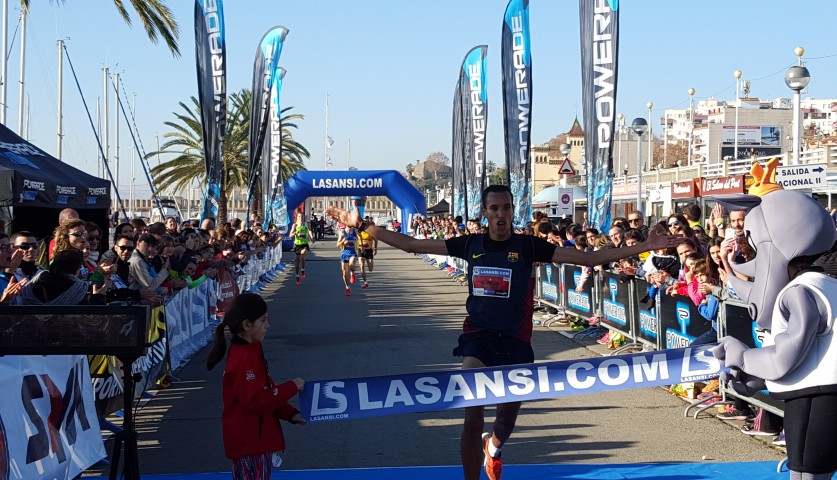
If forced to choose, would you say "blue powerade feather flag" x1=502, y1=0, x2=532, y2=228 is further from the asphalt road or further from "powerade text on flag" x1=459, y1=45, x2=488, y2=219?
the asphalt road

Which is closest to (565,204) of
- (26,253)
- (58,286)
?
(26,253)

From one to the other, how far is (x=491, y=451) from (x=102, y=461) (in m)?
3.01

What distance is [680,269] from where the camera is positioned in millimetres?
10672

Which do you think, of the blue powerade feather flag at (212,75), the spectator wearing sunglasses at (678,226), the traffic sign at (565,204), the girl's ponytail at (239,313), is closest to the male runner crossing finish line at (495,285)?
the girl's ponytail at (239,313)

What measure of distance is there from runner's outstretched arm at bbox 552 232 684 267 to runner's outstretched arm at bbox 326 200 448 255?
758 millimetres

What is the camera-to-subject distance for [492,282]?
19.6 feet

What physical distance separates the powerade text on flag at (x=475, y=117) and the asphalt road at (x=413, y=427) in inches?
627

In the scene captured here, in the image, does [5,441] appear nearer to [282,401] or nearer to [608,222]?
[282,401]

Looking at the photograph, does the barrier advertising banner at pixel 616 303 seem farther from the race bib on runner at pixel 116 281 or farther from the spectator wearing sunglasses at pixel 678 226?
the race bib on runner at pixel 116 281

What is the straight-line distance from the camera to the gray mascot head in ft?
13.7

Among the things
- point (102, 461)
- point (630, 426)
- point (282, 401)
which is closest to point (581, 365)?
point (282, 401)

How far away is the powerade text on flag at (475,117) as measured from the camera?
29672 millimetres

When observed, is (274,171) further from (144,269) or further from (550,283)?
(144,269)

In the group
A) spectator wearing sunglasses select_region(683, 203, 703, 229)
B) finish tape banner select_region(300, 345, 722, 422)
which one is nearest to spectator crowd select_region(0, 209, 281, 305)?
finish tape banner select_region(300, 345, 722, 422)
